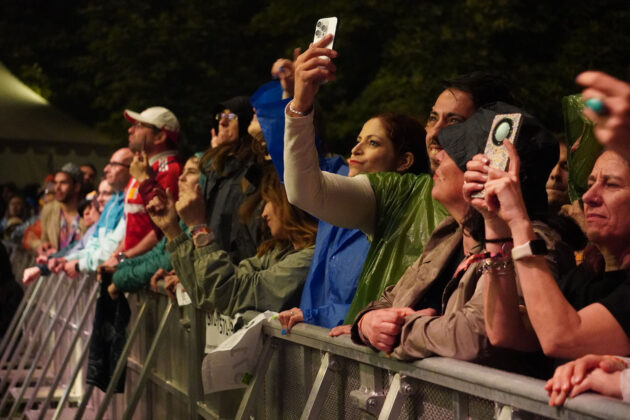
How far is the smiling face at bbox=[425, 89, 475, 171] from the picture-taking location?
11.3 feet

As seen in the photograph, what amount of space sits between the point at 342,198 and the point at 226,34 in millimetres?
22327

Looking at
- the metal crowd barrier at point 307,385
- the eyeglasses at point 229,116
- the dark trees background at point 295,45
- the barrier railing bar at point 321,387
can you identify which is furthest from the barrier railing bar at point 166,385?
the dark trees background at point 295,45

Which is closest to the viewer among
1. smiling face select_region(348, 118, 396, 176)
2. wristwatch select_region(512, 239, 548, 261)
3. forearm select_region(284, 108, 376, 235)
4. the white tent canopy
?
wristwatch select_region(512, 239, 548, 261)

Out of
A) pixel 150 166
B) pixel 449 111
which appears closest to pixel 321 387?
pixel 449 111

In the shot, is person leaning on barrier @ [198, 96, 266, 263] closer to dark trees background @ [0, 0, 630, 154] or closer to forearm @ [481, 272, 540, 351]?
forearm @ [481, 272, 540, 351]

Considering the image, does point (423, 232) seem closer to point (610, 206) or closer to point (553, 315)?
point (610, 206)

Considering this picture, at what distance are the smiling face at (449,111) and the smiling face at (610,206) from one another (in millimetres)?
858

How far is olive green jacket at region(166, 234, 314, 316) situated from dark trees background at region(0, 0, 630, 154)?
11057 mm

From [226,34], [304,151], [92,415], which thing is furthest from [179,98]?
[304,151]

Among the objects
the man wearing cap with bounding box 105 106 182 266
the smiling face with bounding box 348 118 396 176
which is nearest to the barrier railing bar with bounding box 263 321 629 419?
the smiling face with bounding box 348 118 396 176

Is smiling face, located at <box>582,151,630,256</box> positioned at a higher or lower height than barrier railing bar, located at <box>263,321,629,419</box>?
higher

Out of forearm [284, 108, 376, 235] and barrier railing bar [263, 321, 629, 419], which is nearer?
barrier railing bar [263, 321, 629, 419]

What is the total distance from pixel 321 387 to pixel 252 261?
5.84 feet

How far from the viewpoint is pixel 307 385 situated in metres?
3.58
